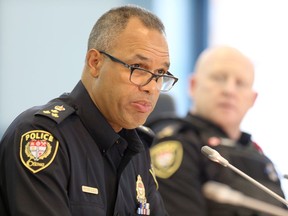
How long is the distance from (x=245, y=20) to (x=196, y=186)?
2497 mm

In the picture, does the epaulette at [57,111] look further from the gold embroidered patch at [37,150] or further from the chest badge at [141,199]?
the chest badge at [141,199]

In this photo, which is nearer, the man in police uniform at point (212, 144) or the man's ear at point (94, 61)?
the man's ear at point (94, 61)

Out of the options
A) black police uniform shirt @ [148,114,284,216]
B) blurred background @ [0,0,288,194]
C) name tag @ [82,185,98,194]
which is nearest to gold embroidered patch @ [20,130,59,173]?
name tag @ [82,185,98,194]

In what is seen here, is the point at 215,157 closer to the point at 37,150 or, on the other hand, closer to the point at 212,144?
the point at 37,150

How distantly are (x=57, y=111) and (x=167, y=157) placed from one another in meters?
1.12

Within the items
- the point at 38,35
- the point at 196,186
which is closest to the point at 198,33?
the point at 38,35

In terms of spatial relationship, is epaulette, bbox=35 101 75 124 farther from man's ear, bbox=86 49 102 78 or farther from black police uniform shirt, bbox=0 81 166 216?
man's ear, bbox=86 49 102 78

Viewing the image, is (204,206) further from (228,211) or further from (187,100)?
(187,100)

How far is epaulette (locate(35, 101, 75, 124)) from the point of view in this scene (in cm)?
188

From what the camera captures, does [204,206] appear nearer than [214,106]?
Yes

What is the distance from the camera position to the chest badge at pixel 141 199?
206 centimetres

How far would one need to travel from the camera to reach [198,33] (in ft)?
18.1

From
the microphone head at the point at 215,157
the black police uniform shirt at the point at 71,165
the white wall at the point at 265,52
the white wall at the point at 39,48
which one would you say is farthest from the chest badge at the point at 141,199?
the white wall at the point at 39,48

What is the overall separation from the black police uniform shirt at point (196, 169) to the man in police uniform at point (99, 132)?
2.51ft
